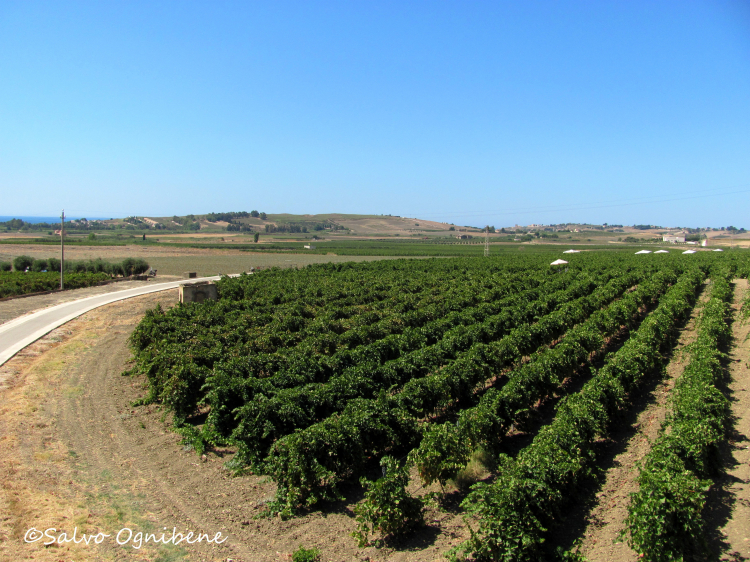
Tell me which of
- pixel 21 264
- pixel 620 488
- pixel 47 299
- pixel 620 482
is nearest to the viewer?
pixel 620 488

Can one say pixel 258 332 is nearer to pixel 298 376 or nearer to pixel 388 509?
pixel 298 376

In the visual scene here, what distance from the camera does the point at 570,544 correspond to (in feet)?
27.5

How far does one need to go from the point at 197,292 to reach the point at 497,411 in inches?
983

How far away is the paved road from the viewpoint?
21.5 metres

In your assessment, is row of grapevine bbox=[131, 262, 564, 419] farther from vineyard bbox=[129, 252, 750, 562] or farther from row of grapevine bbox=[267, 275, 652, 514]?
row of grapevine bbox=[267, 275, 652, 514]

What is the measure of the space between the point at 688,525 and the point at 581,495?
2.82 meters

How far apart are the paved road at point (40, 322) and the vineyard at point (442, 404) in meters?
5.59

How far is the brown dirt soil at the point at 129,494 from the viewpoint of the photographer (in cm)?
834

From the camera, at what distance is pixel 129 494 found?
10125mm

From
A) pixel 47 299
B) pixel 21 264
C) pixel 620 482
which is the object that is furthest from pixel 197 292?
pixel 21 264

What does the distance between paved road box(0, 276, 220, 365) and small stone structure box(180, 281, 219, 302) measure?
240 inches

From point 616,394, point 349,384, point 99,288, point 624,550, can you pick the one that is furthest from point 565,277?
point 99,288

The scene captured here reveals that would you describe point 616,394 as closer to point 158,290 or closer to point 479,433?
point 479,433

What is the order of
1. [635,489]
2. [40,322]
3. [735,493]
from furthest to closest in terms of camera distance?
[40,322] → [635,489] → [735,493]
